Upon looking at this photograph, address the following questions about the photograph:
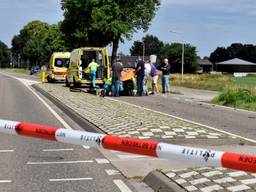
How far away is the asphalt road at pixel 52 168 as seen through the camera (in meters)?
7.46

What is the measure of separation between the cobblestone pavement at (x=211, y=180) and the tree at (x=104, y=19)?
191 feet

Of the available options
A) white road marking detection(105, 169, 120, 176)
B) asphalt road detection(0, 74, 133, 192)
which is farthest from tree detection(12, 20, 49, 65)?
white road marking detection(105, 169, 120, 176)

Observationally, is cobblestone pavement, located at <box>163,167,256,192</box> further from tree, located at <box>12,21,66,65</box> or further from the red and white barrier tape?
tree, located at <box>12,21,66,65</box>

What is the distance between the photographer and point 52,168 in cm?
870

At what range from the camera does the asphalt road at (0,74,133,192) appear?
7.46m

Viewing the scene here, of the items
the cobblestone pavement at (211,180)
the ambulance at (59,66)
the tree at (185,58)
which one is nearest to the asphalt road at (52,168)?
the cobblestone pavement at (211,180)

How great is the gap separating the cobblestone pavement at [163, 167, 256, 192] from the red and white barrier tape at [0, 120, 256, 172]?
1419mm

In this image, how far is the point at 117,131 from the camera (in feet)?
40.8

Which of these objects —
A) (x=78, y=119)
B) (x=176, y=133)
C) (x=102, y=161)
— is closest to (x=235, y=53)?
(x=78, y=119)

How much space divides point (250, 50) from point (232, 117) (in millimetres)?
175751

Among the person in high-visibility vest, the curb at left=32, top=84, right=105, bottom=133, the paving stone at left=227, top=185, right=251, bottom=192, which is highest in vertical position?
the person in high-visibility vest

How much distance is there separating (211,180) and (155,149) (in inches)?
78.4

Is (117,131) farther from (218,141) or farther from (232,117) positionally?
(232,117)

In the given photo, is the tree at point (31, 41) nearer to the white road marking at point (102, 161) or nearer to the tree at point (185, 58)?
the tree at point (185, 58)
